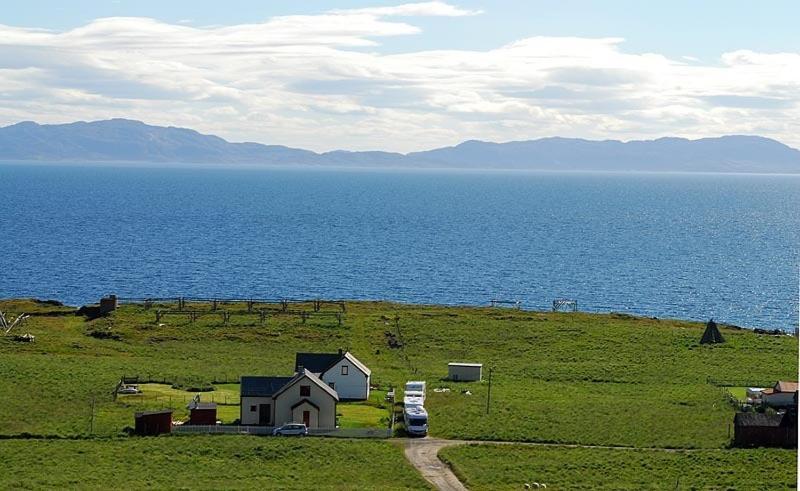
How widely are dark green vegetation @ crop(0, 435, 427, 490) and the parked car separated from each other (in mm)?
1602

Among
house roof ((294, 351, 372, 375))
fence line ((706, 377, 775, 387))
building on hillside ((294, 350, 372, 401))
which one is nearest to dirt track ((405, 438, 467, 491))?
building on hillside ((294, 350, 372, 401))

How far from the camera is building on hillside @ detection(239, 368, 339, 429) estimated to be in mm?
62188

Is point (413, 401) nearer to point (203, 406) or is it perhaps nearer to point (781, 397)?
point (203, 406)

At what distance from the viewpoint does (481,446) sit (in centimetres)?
5794

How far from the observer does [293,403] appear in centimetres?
6238

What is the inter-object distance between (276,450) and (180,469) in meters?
5.45

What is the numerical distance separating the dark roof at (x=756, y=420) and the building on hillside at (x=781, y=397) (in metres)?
8.29

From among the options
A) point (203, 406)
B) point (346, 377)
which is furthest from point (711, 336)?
point (203, 406)

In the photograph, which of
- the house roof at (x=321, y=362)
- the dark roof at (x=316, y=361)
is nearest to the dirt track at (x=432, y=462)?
the house roof at (x=321, y=362)

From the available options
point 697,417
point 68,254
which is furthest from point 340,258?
point 697,417

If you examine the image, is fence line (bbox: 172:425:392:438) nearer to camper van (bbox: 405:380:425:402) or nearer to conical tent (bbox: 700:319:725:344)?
camper van (bbox: 405:380:425:402)

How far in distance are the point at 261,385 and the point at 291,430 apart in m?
3.59

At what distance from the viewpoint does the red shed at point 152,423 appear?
59094mm

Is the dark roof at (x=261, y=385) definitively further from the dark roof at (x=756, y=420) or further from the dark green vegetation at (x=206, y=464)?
the dark roof at (x=756, y=420)
